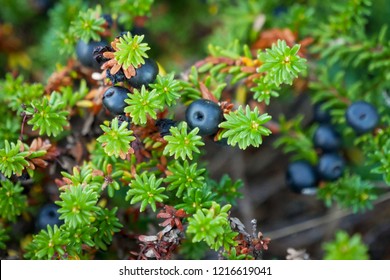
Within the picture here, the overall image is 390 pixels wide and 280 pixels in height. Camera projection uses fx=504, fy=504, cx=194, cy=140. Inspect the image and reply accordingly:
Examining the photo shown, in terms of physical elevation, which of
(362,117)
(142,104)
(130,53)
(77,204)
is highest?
(362,117)

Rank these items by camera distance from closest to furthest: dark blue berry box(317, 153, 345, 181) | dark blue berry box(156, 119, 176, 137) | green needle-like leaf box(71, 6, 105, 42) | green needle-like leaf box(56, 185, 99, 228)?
1. green needle-like leaf box(56, 185, 99, 228)
2. dark blue berry box(156, 119, 176, 137)
3. green needle-like leaf box(71, 6, 105, 42)
4. dark blue berry box(317, 153, 345, 181)

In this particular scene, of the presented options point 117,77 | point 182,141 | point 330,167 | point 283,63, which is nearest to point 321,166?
point 330,167

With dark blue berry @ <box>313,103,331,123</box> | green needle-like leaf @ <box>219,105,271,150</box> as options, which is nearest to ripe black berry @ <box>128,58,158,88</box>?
green needle-like leaf @ <box>219,105,271,150</box>

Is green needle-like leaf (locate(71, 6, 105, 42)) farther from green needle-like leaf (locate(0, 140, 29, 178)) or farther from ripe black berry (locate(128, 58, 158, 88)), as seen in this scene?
green needle-like leaf (locate(0, 140, 29, 178))

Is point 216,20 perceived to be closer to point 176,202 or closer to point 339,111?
point 339,111

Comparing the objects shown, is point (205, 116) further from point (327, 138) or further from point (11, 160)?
point (327, 138)
